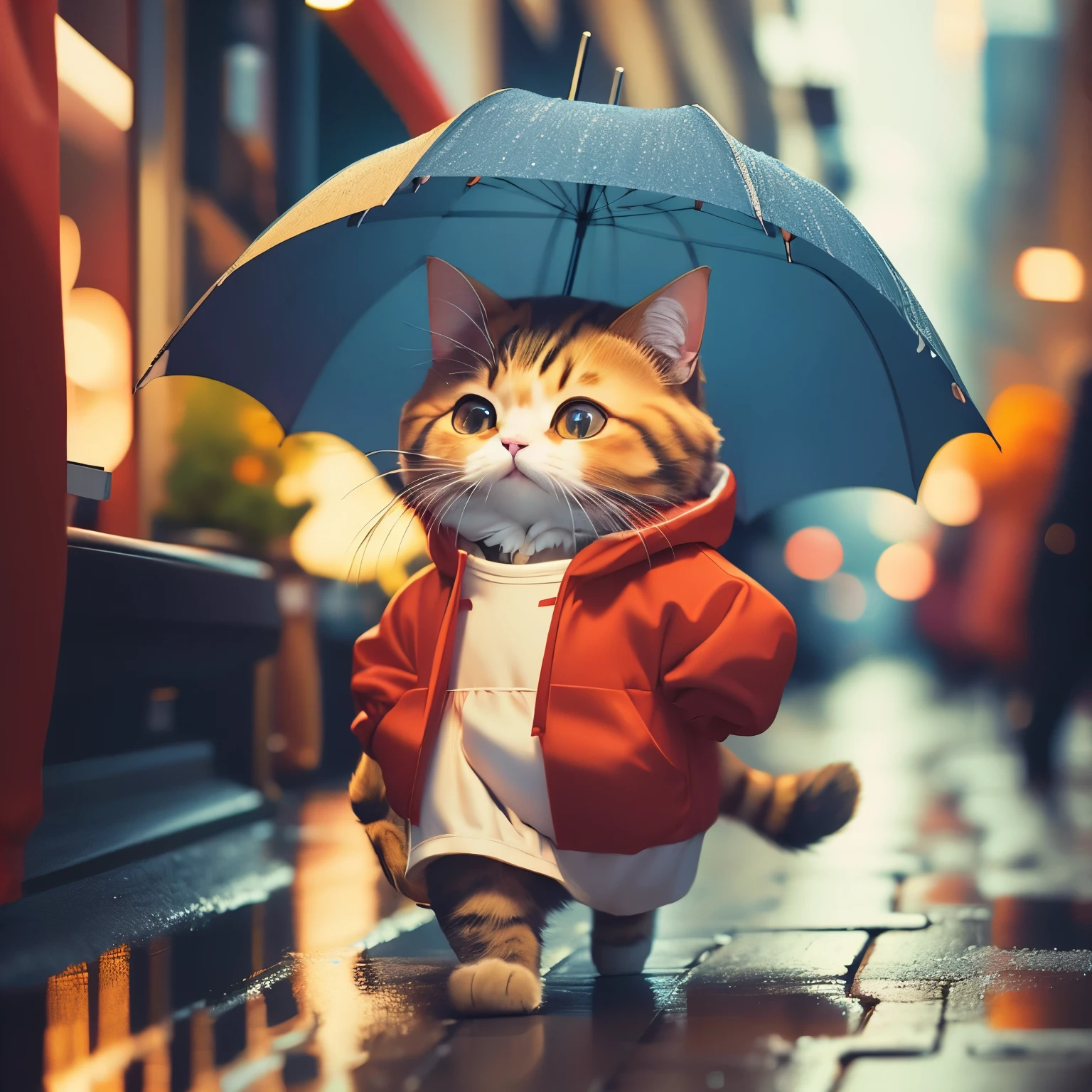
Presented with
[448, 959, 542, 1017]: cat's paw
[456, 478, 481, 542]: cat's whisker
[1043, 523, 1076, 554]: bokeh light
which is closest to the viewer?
[448, 959, 542, 1017]: cat's paw

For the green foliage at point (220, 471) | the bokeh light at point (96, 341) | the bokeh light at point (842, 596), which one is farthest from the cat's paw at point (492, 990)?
the bokeh light at point (842, 596)

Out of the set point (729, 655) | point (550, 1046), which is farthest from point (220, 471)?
point (550, 1046)

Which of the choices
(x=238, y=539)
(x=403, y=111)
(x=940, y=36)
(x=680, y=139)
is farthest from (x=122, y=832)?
(x=940, y=36)

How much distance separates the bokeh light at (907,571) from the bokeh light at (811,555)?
0.34 meters

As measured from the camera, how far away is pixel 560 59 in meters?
3.62

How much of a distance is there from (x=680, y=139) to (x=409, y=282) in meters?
0.51

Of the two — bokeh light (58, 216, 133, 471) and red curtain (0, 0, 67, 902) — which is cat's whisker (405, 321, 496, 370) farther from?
bokeh light (58, 216, 133, 471)

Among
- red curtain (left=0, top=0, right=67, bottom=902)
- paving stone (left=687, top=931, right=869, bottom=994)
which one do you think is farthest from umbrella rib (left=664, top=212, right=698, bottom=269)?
paving stone (left=687, top=931, right=869, bottom=994)

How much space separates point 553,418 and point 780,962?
876 mm

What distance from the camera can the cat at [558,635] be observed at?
54.0 inches

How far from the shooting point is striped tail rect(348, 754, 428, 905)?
154cm

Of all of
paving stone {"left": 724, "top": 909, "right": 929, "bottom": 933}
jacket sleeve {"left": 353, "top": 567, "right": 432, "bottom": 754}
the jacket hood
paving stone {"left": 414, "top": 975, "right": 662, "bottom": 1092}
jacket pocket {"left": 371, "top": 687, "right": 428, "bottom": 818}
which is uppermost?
the jacket hood

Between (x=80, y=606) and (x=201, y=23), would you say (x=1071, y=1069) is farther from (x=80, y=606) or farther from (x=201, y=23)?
(x=201, y=23)

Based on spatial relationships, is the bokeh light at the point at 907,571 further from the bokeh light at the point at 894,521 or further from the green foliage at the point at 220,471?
the green foliage at the point at 220,471
